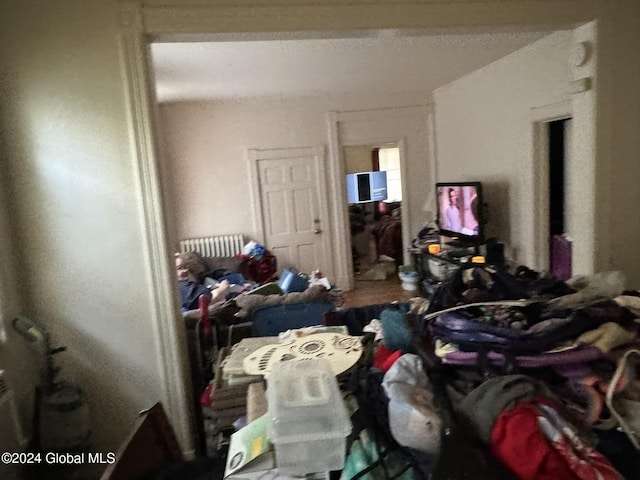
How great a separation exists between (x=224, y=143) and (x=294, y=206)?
1.18 meters

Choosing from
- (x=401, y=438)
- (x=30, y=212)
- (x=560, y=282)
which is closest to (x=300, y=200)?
(x=30, y=212)

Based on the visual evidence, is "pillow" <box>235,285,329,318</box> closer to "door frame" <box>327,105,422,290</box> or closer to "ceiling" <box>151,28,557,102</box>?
"ceiling" <box>151,28,557,102</box>

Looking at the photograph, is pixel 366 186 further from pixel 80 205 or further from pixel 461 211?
pixel 80 205

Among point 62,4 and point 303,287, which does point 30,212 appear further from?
point 303,287

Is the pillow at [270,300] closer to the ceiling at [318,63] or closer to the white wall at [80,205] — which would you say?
the white wall at [80,205]

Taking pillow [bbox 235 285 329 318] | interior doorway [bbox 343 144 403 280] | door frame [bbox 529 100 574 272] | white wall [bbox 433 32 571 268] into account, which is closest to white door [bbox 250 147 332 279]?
interior doorway [bbox 343 144 403 280]

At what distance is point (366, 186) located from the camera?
29.8 feet

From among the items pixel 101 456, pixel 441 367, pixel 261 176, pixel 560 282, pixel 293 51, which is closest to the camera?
pixel 441 367

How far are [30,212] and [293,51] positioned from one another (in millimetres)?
2376

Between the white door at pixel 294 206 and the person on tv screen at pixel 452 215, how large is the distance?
62.7 inches

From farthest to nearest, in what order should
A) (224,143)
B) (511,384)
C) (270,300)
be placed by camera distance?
(224,143) → (270,300) → (511,384)

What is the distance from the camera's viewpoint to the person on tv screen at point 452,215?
209 inches

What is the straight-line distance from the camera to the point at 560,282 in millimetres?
1688

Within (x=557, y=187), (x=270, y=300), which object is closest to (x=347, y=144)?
(x=557, y=187)
